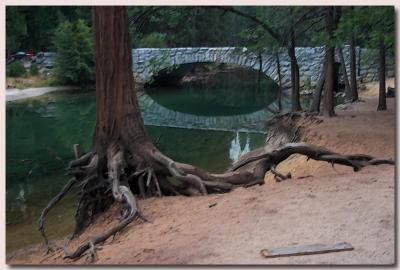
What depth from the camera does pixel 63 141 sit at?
4434 mm

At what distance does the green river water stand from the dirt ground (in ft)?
1.36

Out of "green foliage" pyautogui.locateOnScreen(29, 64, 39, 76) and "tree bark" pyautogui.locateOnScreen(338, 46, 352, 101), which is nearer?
"green foliage" pyautogui.locateOnScreen(29, 64, 39, 76)

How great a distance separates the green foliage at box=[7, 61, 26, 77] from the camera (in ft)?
9.36

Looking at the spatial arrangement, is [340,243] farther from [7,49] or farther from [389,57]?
[7,49]

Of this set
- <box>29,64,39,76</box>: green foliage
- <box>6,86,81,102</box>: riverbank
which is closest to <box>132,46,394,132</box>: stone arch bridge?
<box>6,86,81,102</box>: riverbank

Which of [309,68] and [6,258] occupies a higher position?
[309,68]

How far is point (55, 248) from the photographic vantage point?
3.38 meters

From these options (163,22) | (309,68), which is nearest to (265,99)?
(309,68)

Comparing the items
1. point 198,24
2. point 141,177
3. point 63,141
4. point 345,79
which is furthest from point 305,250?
point 63,141

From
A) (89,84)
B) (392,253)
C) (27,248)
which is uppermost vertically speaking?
(89,84)

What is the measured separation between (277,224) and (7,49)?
154cm

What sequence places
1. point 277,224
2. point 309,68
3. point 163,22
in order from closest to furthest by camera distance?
1. point 277,224
2. point 163,22
3. point 309,68

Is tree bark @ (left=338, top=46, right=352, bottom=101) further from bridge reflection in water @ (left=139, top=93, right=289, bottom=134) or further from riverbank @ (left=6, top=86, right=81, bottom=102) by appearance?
riverbank @ (left=6, top=86, right=81, bottom=102)

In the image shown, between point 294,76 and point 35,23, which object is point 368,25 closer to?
point 294,76
